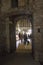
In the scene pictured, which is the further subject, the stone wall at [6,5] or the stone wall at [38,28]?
the stone wall at [6,5]

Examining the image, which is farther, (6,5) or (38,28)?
(6,5)

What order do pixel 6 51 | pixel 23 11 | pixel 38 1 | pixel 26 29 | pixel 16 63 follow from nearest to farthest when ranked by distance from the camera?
1. pixel 16 63
2. pixel 38 1
3. pixel 23 11
4. pixel 6 51
5. pixel 26 29

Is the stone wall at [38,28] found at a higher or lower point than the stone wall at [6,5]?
lower

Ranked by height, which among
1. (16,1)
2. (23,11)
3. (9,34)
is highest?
(16,1)

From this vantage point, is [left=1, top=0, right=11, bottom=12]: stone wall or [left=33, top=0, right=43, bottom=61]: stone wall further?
[left=1, top=0, right=11, bottom=12]: stone wall

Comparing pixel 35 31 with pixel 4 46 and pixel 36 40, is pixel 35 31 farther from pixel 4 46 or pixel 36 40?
pixel 4 46

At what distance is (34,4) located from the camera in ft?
32.8

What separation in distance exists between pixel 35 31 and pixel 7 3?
3165 mm

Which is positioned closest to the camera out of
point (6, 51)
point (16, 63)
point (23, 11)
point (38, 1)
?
point (16, 63)

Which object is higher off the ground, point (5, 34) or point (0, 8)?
point (0, 8)

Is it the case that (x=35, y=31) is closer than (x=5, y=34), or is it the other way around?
(x=35, y=31)

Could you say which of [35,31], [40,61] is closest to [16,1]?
[35,31]

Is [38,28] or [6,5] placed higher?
[6,5]

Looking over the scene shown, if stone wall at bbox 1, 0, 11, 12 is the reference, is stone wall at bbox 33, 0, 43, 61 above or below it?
below
